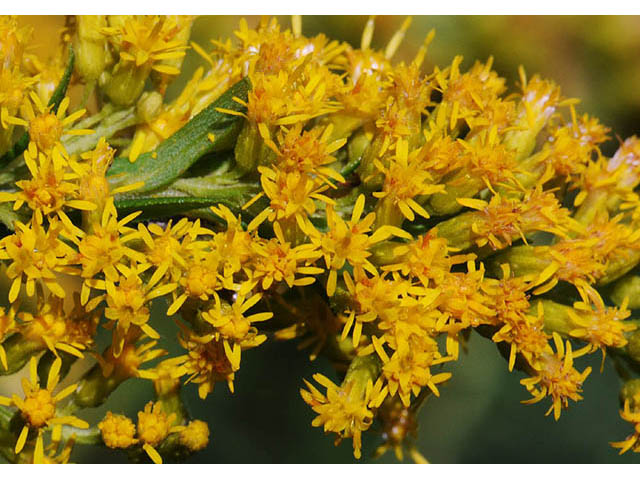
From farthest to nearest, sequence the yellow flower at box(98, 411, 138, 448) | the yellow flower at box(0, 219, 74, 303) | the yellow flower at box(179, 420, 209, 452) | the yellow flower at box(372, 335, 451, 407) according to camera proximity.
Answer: the yellow flower at box(179, 420, 209, 452), the yellow flower at box(98, 411, 138, 448), the yellow flower at box(372, 335, 451, 407), the yellow flower at box(0, 219, 74, 303)

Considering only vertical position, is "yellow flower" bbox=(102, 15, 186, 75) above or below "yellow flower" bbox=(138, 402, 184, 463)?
above

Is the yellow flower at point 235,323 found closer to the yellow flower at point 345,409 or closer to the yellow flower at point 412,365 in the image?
the yellow flower at point 345,409

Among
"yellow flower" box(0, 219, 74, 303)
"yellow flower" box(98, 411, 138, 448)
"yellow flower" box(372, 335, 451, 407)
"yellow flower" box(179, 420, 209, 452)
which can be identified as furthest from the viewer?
"yellow flower" box(179, 420, 209, 452)

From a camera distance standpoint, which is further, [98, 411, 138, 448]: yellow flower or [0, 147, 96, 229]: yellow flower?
[98, 411, 138, 448]: yellow flower

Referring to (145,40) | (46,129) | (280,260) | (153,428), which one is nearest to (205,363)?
(153,428)

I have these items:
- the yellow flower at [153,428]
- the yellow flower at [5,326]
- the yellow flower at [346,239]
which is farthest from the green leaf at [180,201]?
the yellow flower at [153,428]

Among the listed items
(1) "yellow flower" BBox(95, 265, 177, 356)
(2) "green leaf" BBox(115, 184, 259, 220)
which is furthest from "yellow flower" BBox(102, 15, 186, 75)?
(1) "yellow flower" BBox(95, 265, 177, 356)

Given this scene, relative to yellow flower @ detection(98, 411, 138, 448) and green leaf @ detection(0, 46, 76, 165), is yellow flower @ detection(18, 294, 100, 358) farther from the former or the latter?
green leaf @ detection(0, 46, 76, 165)

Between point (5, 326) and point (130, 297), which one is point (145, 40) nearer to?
point (130, 297)
